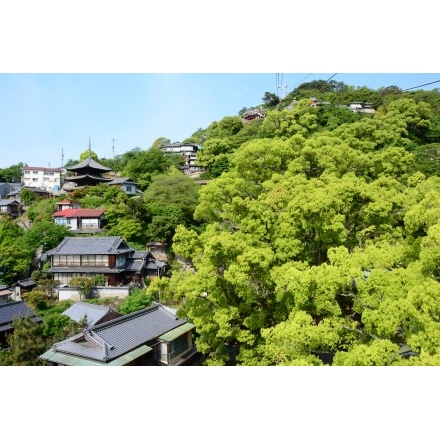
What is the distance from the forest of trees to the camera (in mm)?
3664

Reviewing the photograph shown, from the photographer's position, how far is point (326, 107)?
1806cm

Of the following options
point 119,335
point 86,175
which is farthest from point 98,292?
point 86,175

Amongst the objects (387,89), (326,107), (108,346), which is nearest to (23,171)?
(108,346)

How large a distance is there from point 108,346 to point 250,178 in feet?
15.1

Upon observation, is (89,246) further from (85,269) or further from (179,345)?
(179,345)

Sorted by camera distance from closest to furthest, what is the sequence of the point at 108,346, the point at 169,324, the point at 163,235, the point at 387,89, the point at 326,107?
the point at 108,346, the point at 169,324, the point at 163,235, the point at 326,107, the point at 387,89

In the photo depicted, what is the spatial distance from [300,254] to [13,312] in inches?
235

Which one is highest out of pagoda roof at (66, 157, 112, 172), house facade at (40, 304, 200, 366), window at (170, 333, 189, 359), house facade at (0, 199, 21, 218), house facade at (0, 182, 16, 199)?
pagoda roof at (66, 157, 112, 172)

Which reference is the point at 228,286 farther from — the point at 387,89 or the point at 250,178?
the point at 387,89

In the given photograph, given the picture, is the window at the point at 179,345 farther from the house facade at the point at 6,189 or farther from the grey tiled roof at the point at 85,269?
the house facade at the point at 6,189

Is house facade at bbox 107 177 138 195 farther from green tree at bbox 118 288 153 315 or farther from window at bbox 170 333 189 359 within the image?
window at bbox 170 333 189 359

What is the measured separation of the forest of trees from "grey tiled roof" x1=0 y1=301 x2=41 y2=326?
2.15ft

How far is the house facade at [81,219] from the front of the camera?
7680 millimetres

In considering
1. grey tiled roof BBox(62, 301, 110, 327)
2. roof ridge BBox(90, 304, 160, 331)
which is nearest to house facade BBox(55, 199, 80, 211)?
grey tiled roof BBox(62, 301, 110, 327)
